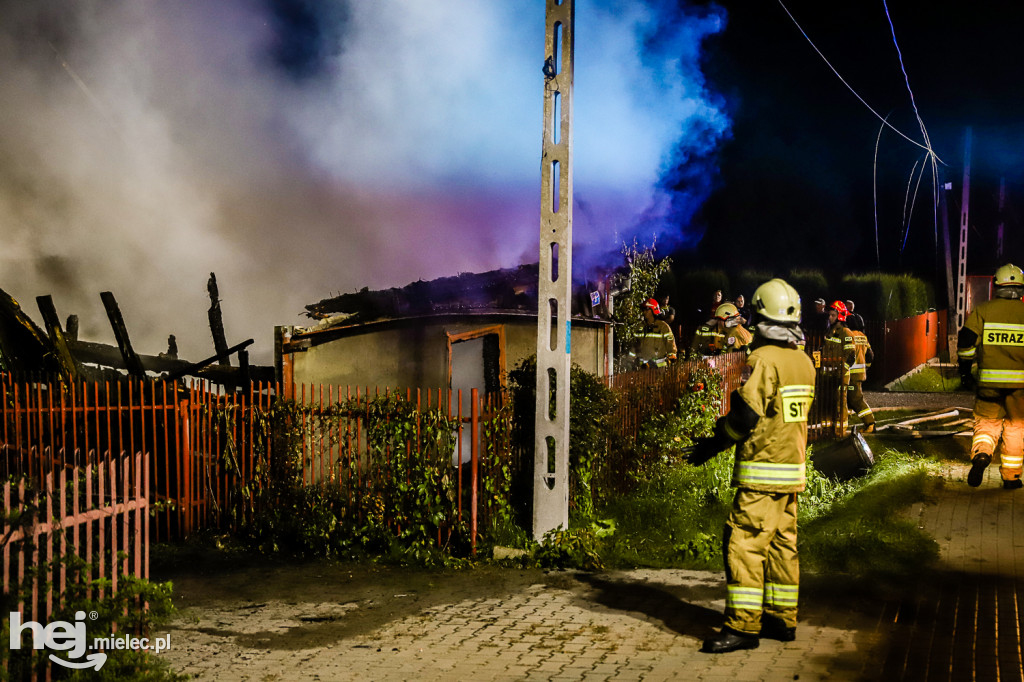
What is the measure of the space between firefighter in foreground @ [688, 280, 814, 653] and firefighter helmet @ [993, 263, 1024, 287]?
4.40 m

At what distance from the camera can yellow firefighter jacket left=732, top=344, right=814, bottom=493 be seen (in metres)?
5.47

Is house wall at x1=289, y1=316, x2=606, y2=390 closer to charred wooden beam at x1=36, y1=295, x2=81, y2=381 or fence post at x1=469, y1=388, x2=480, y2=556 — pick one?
charred wooden beam at x1=36, y1=295, x2=81, y2=381

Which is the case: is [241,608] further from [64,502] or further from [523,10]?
[523,10]

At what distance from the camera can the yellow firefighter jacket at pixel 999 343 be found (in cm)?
897

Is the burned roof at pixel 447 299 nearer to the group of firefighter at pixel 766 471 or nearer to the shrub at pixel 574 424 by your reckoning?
the shrub at pixel 574 424

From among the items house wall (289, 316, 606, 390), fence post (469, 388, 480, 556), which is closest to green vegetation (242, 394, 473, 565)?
fence post (469, 388, 480, 556)

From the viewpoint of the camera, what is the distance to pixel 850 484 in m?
9.77

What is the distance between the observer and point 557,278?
7641mm

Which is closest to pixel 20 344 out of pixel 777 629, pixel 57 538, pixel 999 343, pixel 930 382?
pixel 57 538

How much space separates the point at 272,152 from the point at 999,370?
1668cm

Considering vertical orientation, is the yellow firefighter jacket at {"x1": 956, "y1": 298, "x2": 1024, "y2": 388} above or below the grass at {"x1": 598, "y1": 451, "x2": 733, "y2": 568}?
above

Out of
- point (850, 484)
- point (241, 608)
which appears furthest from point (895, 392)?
point (241, 608)

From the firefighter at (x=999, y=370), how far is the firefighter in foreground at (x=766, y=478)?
4.26 m

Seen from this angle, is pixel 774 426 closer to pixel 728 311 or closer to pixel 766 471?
pixel 766 471
